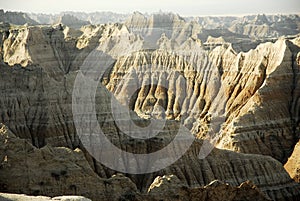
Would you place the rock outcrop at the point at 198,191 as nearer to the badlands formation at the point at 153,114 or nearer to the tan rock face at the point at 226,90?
the badlands formation at the point at 153,114

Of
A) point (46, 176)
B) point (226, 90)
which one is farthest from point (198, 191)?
point (226, 90)

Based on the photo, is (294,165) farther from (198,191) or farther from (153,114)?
(153,114)

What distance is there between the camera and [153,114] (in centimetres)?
8119

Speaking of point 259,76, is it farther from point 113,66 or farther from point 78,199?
point 78,199

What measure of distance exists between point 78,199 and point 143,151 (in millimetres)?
20118

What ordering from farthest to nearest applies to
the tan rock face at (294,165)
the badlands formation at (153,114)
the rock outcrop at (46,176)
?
the tan rock face at (294,165) → the badlands formation at (153,114) → the rock outcrop at (46,176)

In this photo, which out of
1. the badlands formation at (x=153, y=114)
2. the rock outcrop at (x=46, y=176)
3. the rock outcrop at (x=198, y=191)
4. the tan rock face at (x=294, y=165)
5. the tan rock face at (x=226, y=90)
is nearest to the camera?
the rock outcrop at (x=46, y=176)

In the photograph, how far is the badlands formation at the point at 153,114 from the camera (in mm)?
32625

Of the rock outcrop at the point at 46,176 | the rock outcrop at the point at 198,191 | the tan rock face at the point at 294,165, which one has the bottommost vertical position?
the tan rock face at the point at 294,165

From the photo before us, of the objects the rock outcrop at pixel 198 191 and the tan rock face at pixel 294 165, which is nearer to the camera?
the rock outcrop at pixel 198 191

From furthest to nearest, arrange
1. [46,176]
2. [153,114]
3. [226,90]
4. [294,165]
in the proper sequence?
[153,114] → [226,90] → [294,165] → [46,176]

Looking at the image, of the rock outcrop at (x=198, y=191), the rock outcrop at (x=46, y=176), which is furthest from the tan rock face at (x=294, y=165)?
the rock outcrop at (x=46, y=176)

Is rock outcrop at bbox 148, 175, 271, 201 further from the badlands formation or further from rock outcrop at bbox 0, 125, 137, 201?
rock outcrop at bbox 0, 125, 137, 201

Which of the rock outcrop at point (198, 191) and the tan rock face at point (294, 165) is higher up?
the rock outcrop at point (198, 191)
